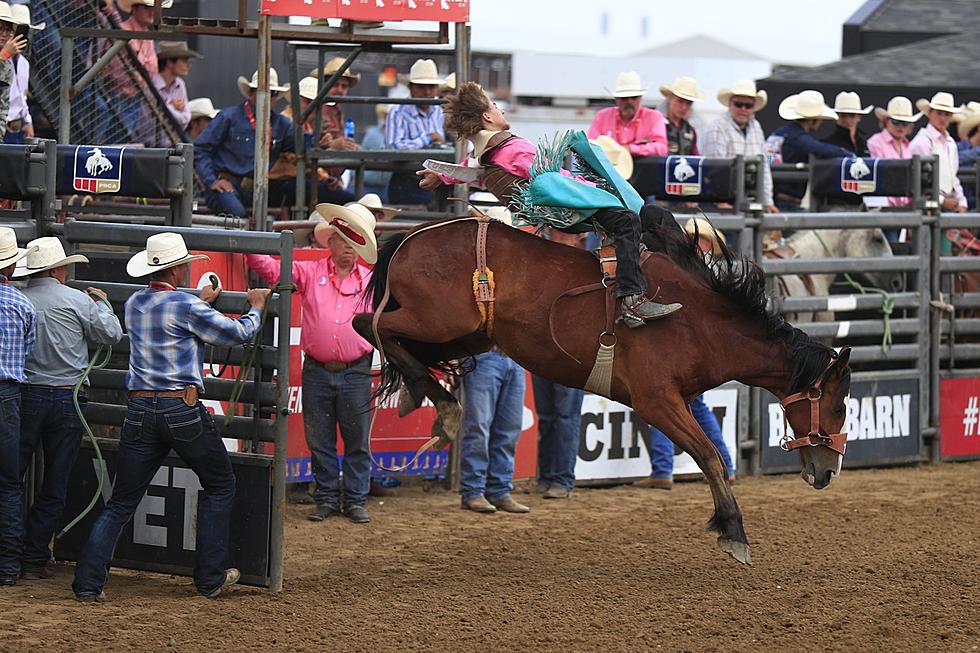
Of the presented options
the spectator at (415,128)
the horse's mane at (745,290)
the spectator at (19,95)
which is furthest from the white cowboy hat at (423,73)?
the horse's mane at (745,290)

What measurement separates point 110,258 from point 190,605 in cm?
207

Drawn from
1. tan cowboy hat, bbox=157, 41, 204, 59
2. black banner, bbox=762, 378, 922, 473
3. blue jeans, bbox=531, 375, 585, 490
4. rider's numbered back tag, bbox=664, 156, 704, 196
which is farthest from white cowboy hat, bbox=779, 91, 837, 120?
tan cowboy hat, bbox=157, 41, 204, 59

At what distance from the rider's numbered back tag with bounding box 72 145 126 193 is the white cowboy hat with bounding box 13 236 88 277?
0.57 metres

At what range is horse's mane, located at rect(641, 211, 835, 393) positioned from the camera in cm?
727

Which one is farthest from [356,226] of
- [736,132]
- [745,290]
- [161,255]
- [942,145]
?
[942,145]

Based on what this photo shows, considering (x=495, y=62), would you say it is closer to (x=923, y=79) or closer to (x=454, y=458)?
(x=923, y=79)

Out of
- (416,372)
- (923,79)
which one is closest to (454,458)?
(416,372)

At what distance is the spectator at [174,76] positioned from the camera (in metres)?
12.1

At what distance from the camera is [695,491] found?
10.5m

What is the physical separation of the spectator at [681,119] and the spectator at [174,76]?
432cm

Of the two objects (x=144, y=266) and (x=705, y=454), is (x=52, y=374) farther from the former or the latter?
(x=705, y=454)

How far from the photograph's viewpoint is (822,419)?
736 centimetres

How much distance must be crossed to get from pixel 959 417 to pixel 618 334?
5.90m

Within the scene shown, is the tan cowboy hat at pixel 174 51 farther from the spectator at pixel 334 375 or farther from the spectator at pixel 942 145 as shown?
the spectator at pixel 942 145
